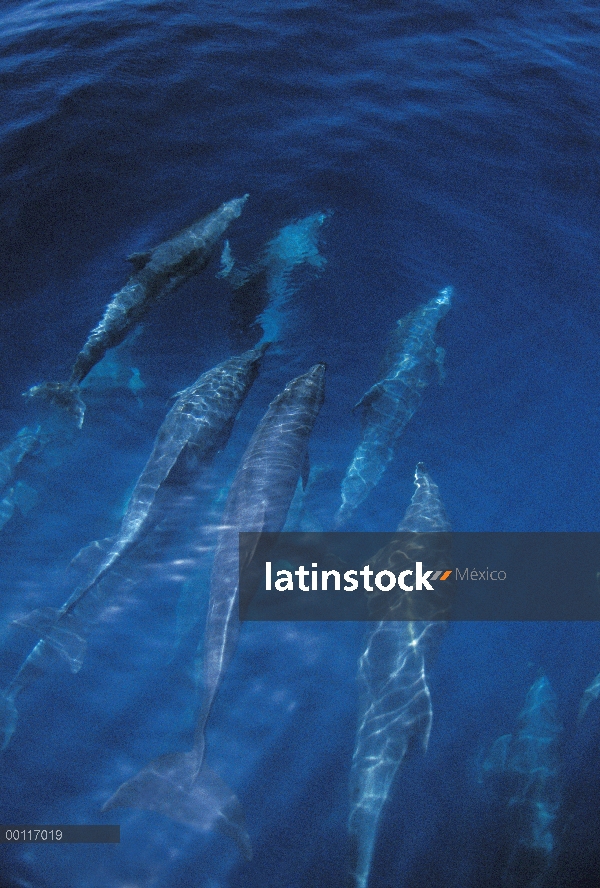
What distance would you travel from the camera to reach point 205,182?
19.1m

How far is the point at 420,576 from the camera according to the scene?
11.3 m

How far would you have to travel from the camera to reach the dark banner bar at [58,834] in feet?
28.5

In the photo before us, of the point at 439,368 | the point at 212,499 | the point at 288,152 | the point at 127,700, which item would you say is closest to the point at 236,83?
the point at 288,152

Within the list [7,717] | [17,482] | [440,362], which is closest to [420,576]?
[440,362]

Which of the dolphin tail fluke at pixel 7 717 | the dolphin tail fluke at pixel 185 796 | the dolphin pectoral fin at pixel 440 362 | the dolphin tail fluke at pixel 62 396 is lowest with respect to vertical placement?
the dolphin tail fluke at pixel 185 796

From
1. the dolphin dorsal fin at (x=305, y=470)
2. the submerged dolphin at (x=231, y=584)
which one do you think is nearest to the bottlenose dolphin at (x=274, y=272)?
the submerged dolphin at (x=231, y=584)

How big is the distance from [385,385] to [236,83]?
1509cm

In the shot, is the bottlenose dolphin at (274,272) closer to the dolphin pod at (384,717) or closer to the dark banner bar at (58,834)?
the dolphin pod at (384,717)

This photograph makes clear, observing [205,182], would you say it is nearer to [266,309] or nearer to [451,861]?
[266,309]

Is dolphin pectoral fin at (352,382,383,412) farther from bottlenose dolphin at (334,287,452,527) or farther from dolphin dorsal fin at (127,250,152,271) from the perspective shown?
dolphin dorsal fin at (127,250,152,271)

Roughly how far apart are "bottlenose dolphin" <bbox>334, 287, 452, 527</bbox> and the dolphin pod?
2.75m

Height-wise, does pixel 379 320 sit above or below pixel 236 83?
below

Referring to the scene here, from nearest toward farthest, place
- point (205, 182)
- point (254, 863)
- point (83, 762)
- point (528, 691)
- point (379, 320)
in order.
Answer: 1. point (254, 863)
2. point (83, 762)
3. point (528, 691)
4. point (379, 320)
5. point (205, 182)

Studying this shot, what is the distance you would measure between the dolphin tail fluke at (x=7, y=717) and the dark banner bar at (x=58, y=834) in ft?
3.93
